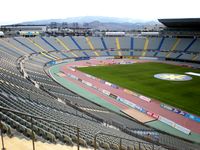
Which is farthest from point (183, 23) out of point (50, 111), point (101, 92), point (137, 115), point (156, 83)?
point (50, 111)

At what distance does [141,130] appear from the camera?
24.7 m

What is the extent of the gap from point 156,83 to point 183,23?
39.4 m

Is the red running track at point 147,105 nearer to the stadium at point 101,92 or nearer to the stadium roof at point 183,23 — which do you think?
the stadium at point 101,92

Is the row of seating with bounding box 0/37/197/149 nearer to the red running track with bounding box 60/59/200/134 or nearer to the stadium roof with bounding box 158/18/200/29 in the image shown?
the red running track with bounding box 60/59/200/134

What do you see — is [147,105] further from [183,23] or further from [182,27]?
[182,27]

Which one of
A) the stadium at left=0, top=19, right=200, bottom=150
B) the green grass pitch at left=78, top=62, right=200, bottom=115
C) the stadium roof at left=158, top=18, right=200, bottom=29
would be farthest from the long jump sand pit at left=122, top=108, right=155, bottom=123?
the stadium roof at left=158, top=18, right=200, bottom=29

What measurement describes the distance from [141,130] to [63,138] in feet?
51.9

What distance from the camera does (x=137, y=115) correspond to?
1205 inches

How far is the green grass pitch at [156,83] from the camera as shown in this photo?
35312 millimetres

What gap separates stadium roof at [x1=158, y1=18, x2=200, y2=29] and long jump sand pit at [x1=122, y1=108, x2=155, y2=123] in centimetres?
4906

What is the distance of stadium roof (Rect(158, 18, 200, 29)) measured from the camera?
72.3m

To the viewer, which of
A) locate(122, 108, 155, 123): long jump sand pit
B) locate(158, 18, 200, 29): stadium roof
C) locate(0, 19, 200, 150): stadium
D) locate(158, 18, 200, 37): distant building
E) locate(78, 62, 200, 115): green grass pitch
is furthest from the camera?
locate(158, 18, 200, 37): distant building

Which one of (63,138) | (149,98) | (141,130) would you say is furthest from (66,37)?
(63,138)

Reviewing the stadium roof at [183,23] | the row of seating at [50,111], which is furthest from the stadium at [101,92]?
the stadium roof at [183,23]
